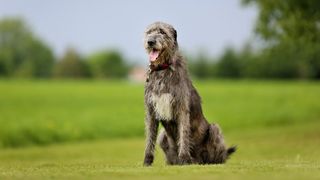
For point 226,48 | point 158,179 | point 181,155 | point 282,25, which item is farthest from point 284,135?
point 226,48

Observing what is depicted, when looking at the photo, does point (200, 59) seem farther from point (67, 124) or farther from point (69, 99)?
point (67, 124)

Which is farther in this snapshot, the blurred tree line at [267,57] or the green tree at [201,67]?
the green tree at [201,67]

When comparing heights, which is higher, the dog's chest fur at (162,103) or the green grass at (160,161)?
the dog's chest fur at (162,103)

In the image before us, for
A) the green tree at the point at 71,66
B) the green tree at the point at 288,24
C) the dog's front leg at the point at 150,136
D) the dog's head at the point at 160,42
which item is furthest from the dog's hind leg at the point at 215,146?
the green tree at the point at 71,66

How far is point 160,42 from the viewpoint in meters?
14.6

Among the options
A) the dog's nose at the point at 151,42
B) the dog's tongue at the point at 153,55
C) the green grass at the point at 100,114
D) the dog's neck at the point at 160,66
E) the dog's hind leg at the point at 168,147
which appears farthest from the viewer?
A: the green grass at the point at 100,114

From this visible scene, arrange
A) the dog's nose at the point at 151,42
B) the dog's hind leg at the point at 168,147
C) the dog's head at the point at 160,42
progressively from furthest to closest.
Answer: the dog's hind leg at the point at 168,147 → the dog's head at the point at 160,42 → the dog's nose at the point at 151,42

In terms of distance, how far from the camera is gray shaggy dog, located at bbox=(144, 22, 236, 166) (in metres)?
14.9

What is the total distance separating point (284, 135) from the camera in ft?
123

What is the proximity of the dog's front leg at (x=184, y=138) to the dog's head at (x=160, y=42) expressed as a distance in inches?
48.4

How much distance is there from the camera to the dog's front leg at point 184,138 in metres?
15.1

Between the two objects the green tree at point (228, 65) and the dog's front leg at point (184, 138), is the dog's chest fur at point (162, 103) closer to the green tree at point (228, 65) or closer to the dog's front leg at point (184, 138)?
the dog's front leg at point (184, 138)

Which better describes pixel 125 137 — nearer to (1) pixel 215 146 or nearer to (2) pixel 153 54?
(1) pixel 215 146

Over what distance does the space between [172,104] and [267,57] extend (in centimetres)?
3606
